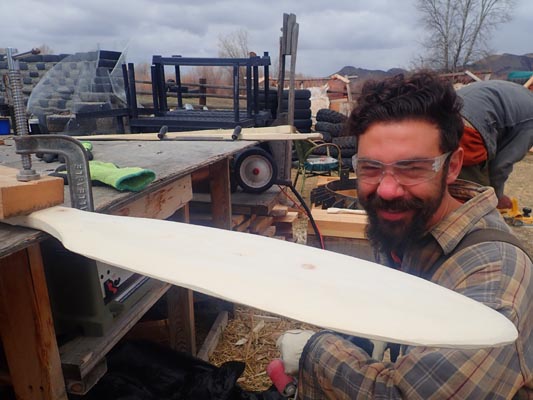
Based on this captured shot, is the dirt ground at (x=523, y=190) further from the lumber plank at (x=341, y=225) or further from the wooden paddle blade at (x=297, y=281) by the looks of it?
the wooden paddle blade at (x=297, y=281)

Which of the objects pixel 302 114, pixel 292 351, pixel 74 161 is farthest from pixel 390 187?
pixel 302 114

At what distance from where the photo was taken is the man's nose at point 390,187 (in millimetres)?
1474

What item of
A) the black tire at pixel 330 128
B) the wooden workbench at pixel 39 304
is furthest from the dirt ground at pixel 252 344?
the black tire at pixel 330 128

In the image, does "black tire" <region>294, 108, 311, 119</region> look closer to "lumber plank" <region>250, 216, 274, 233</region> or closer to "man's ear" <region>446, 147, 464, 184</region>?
"lumber plank" <region>250, 216, 274, 233</region>

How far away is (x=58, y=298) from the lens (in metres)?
1.69

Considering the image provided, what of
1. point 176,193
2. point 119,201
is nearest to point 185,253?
point 119,201

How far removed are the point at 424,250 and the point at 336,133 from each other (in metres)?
9.54

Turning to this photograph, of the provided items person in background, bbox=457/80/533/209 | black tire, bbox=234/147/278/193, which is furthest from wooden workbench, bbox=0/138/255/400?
person in background, bbox=457/80/533/209

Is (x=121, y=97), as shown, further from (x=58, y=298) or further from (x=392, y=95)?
(x=392, y=95)

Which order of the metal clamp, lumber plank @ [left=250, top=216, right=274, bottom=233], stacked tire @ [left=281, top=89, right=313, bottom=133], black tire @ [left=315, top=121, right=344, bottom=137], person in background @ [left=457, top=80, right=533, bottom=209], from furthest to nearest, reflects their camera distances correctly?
stacked tire @ [left=281, top=89, right=313, bottom=133] < black tire @ [left=315, top=121, right=344, bottom=137] < lumber plank @ [left=250, top=216, right=274, bottom=233] < person in background @ [left=457, top=80, right=533, bottom=209] < the metal clamp

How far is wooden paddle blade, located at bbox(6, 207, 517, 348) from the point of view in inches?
26.8

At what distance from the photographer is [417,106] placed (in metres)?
1.49

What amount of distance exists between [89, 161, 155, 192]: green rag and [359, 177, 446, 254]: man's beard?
88 centimetres

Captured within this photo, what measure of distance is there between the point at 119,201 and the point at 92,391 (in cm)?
121
